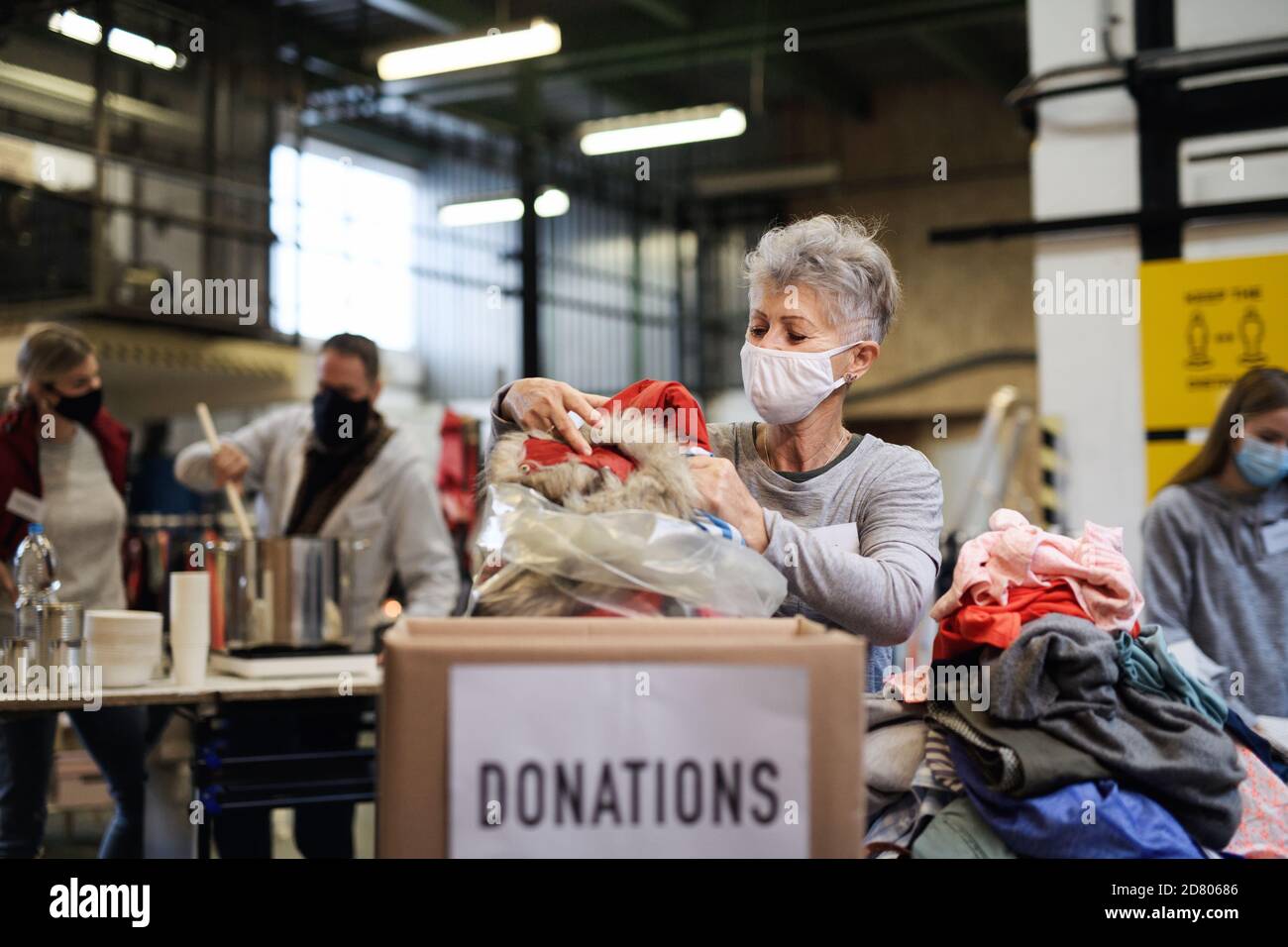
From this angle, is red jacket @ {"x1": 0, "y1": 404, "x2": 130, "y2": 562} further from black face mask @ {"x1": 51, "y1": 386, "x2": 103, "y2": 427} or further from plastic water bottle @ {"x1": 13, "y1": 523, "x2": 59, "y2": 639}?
plastic water bottle @ {"x1": 13, "y1": 523, "x2": 59, "y2": 639}

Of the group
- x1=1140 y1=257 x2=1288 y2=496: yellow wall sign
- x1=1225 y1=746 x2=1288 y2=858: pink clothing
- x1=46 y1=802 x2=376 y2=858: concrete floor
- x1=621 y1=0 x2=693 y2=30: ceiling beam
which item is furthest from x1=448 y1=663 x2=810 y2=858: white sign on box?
x1=621 y1=0 x2=693 y2=30: ceiling beam

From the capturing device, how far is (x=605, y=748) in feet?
3.35

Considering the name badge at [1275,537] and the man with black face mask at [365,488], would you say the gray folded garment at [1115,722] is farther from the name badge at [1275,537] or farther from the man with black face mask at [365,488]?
the man with black face mask at [365,488]

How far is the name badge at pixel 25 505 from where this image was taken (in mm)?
3469

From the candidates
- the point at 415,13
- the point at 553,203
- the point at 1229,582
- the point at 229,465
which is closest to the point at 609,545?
the point at 1229,582

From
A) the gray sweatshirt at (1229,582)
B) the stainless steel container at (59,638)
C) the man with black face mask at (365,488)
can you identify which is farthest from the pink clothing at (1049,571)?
the man with black face mask at (365,488)

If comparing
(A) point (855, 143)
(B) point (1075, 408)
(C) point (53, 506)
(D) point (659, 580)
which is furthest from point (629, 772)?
(A) point (855, 143)

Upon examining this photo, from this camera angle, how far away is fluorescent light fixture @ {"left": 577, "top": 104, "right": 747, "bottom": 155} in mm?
9891

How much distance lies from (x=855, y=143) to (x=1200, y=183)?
403 inches

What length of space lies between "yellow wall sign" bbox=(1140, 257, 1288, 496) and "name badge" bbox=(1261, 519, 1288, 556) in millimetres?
2414

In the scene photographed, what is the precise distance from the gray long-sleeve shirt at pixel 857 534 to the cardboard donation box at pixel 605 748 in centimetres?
41

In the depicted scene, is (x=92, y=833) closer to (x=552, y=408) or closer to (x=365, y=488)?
(x=365, y=488)

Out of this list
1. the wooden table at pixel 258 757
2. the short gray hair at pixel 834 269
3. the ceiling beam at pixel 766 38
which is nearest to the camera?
the short gray hair at pixel 834 269
